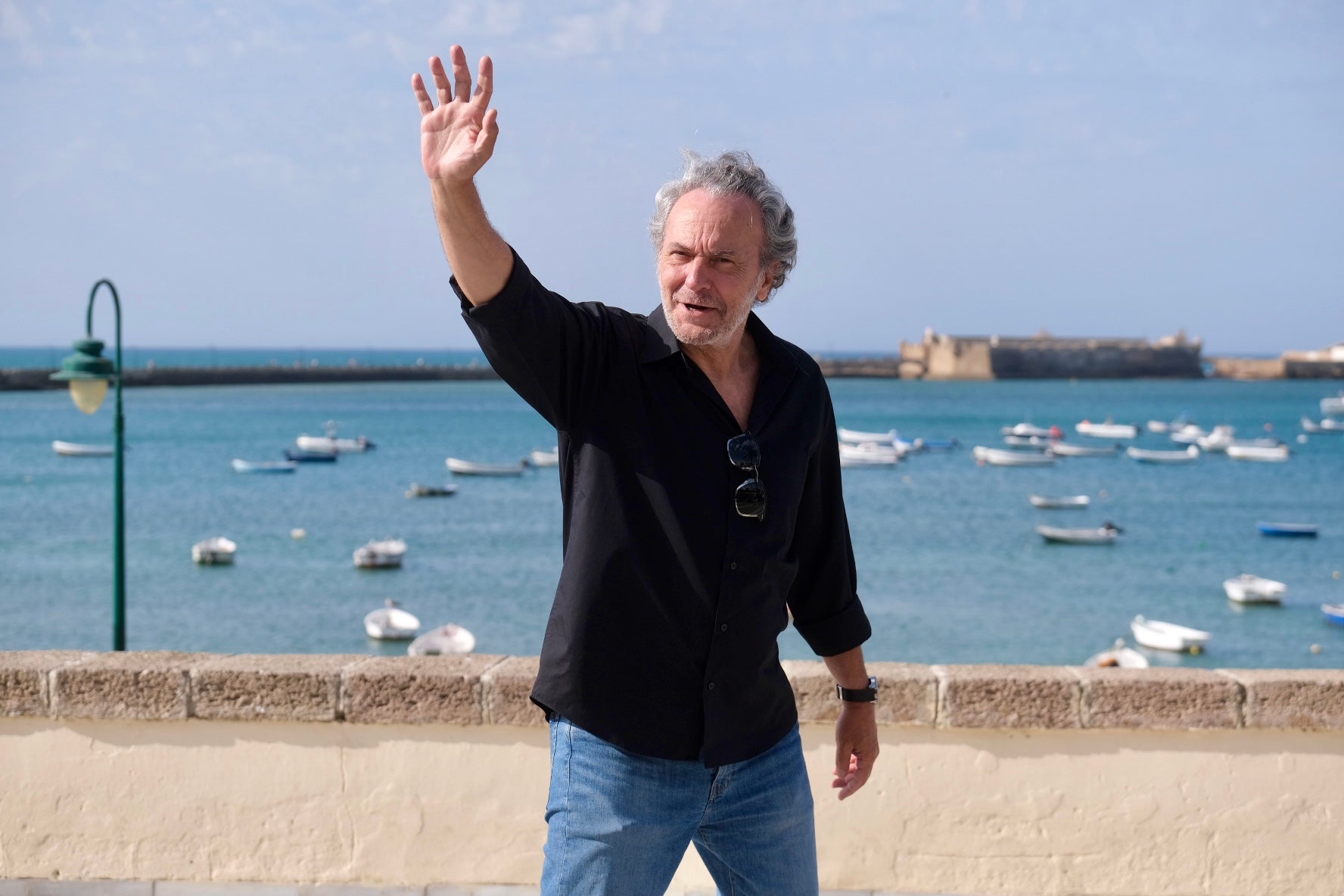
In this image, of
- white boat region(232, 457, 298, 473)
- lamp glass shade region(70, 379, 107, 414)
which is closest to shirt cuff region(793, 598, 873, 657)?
lamp glass shade region(70, 379, 107, 414)

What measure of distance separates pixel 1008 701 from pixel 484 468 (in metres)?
51.4

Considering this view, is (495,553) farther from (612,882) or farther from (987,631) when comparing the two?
(612,882)

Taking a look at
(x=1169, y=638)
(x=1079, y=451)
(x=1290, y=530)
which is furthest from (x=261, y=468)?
(x=1169, y=638)

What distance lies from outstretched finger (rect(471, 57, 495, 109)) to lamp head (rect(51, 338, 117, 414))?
26.5 feet

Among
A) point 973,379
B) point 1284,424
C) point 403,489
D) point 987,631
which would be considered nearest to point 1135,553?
point 987,631

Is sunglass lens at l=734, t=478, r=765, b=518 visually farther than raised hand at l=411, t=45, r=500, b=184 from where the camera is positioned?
Yes

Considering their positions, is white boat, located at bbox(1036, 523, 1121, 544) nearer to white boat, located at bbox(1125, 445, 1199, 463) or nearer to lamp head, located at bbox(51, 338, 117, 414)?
white boat, located at bbox(1125, 445, 1199, 463)

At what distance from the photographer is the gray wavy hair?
7.59 feet

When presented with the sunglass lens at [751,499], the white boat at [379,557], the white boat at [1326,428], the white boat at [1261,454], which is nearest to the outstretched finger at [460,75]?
the sunglass lens at [751,499]

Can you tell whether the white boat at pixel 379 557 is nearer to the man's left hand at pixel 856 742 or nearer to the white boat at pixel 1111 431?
the man's left hand at pixel 856 742

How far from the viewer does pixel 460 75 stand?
2092 mm

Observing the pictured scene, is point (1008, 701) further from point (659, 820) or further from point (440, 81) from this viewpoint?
point (440, 81)

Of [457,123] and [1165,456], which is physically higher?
[457,123]

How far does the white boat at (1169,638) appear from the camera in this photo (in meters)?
24.3
